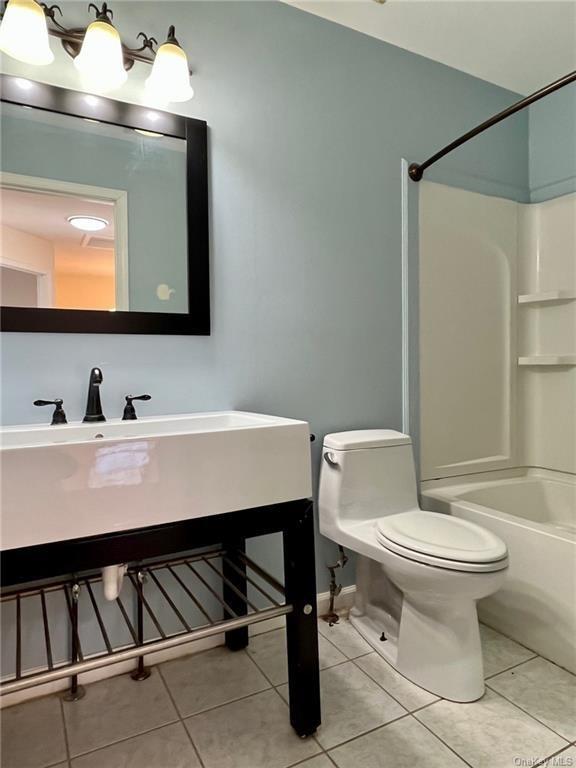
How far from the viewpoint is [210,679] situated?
1.55 m

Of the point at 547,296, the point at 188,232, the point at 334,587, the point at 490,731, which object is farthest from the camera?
the point at 547,296

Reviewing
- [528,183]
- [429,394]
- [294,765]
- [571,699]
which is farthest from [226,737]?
[528,183]

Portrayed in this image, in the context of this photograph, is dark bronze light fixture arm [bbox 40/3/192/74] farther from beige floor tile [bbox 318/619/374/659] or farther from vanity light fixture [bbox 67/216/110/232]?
beige floor tile [bbox 318/619/374/659]

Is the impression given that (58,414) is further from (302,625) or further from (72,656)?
(302,625)

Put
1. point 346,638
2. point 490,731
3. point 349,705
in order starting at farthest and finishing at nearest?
point 346,638 < point 349,705 < point 490,731

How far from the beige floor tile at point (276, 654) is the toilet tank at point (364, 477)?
0.41 m

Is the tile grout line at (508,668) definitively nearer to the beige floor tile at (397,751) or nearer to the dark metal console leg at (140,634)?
the beige floor tile at (397,751)

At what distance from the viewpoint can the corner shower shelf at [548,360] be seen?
7.41 feet

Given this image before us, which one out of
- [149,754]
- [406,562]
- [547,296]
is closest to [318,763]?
[149,754]

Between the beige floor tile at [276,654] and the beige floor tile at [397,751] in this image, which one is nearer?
the beige floor tile at [397,751]

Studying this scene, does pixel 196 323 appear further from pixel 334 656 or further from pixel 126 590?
pixel 334 656

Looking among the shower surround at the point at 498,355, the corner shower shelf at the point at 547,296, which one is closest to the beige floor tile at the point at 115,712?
the shower surround at the point at 498,355

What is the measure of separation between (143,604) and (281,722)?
54cm

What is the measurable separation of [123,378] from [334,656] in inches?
47.5
